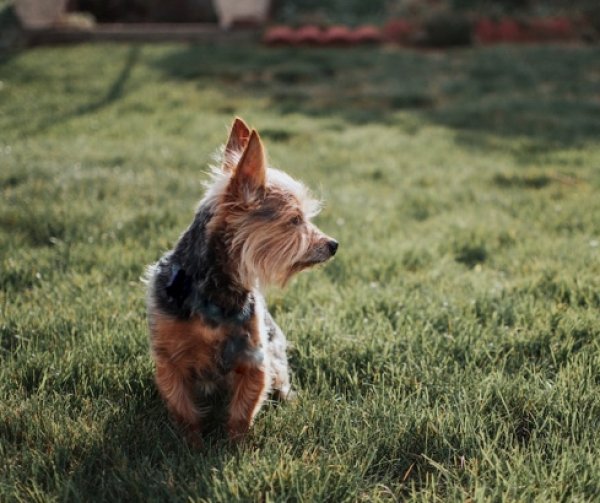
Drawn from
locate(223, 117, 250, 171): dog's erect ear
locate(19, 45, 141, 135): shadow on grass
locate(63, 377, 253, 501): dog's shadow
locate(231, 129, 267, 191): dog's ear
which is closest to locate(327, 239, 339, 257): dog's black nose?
locate(231, 129, 267, 191): dog's ear

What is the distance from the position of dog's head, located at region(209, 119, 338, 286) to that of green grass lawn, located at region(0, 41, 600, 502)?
676 millimetres

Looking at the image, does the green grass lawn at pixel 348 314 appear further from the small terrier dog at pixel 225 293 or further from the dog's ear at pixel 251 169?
the dog's ear at pixel 251 169

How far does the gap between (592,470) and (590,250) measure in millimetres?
2800

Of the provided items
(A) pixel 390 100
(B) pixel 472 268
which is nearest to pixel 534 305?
(B) pixel 472 268

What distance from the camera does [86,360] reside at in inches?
123

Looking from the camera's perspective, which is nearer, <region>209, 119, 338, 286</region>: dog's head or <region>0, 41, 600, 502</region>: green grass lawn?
<region>0, 41, 600, 502</region>: green grass lawn

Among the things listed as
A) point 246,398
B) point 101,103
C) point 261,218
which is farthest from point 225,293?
point 101,103

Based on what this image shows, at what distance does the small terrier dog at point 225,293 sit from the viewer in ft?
8.84

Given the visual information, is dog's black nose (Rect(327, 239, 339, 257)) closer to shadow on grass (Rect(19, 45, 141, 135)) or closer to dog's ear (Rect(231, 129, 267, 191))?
dog's ear (Rect(231, 129, 267, 191))

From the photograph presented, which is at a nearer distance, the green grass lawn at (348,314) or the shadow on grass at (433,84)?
the green grass lawn at (348,314)

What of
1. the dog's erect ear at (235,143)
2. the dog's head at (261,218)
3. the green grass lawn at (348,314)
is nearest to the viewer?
the green grass lawn at (348,314)

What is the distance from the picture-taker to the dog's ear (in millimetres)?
2555

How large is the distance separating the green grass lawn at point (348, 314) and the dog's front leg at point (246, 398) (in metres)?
0.08

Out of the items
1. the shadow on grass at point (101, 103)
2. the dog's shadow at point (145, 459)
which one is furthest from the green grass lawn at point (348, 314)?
the shadow on grass at point (101, 103)
